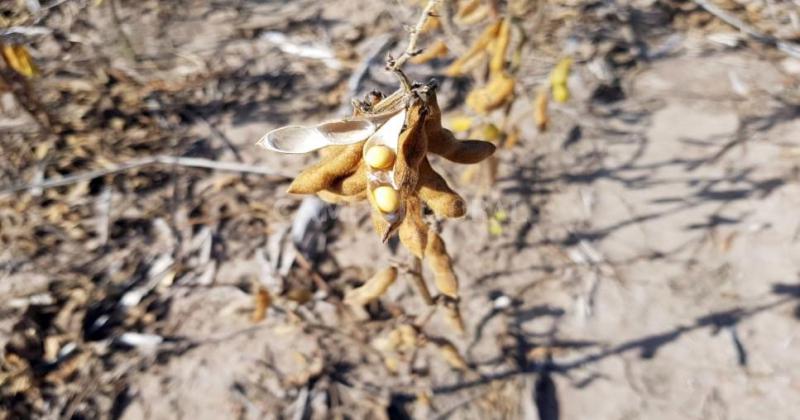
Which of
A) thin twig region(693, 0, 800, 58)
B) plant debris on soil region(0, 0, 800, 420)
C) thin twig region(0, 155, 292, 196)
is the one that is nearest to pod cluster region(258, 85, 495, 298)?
plant debris on soil region(0, 0, 800, 420)

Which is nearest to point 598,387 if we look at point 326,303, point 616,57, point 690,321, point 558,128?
point 690,321

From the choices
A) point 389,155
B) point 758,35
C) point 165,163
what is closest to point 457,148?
point 389,155

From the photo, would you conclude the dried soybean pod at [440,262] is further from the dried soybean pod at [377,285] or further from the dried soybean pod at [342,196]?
the dried soybean pod at [342,196]

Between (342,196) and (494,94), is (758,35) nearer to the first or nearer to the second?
(494,94)

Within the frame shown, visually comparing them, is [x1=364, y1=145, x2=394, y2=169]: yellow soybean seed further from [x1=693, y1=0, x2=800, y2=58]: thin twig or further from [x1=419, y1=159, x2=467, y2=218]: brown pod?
[x1=693, y1=0, x2=800, y2=58]: thin twig

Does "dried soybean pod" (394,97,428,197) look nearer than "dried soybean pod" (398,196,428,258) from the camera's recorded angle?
Yes

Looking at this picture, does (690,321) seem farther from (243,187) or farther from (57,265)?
(57,265)

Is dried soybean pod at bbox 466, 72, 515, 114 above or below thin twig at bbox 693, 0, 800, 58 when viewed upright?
above
